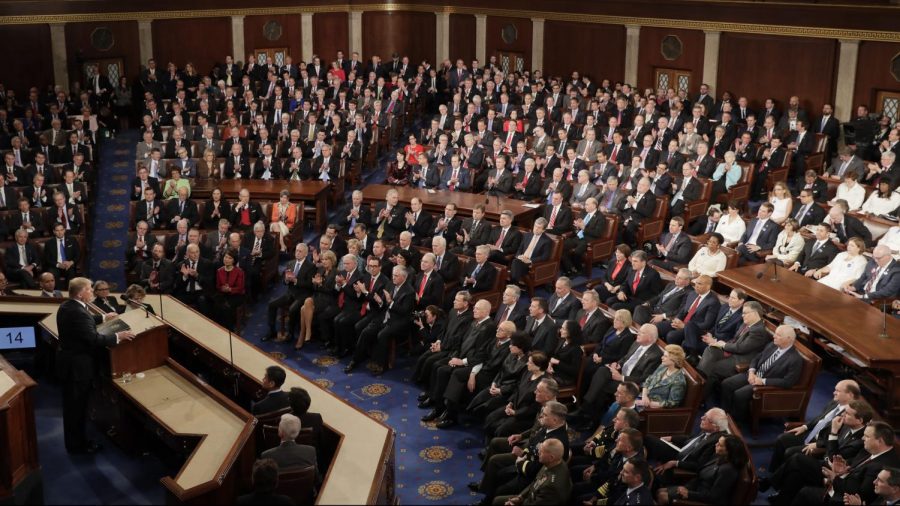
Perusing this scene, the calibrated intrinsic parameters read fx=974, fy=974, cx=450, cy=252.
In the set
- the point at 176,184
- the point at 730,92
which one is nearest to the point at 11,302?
the point at 176,184

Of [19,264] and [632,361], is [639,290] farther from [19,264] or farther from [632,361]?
[19,264]

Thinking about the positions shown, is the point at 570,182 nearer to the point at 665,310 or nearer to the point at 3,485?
the point at 665,310

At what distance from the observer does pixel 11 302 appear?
9.81m

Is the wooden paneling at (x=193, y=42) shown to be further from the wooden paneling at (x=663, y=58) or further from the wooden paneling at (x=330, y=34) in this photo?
the wooden paneling at (x=663, y=58)

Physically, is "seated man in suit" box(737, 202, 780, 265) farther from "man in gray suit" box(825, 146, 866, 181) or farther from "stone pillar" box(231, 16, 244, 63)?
"stone pillar" box(231, 16, 244, 63)

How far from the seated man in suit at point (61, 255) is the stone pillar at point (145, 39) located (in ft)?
33.7

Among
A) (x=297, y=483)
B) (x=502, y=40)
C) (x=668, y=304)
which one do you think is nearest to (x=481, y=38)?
(x=502, y=40)

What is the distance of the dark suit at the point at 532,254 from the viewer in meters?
11.3

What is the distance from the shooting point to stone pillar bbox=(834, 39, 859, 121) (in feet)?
55.0

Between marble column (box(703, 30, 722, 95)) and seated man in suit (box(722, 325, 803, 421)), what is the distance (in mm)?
11596

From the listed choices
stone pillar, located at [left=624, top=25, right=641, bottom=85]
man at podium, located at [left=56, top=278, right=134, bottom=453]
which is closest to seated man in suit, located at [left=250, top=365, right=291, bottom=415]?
man at podium, located at [left=56, top=278, right=134, bottom=453]

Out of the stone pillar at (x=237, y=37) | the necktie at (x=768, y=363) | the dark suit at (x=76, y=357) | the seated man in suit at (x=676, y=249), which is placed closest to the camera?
the dark suit at (x=76, y=357)

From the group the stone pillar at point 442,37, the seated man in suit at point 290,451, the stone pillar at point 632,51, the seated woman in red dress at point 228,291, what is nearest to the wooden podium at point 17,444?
the seated man in suit at point 290,451

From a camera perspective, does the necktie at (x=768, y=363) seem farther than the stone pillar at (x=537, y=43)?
No
